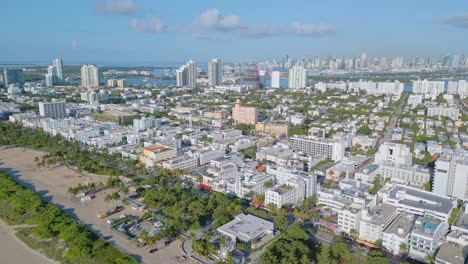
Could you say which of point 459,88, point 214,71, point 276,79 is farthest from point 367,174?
point 214,71

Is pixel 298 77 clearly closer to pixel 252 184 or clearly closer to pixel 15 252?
pixel 252 184

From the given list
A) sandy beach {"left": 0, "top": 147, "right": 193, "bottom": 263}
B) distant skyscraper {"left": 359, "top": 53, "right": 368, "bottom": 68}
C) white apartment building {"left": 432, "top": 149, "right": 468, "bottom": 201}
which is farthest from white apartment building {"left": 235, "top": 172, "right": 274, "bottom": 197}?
distant skyscraper {"left": 359, "top": 53, "right": 368, "bottom": 68}

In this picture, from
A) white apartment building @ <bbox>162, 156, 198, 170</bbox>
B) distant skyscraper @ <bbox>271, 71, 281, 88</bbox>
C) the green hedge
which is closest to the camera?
the green hedge

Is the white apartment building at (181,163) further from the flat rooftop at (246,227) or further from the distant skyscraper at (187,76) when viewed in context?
the distant skyscraper at (187,76)

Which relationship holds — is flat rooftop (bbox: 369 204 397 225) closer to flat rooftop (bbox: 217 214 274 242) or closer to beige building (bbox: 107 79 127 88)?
flat rooftop (bbox: 217 214 274 242)

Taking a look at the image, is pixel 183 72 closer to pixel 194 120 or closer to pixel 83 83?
pixel 83 83

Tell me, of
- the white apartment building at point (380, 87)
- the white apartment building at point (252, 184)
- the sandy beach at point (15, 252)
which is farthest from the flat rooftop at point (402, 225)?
the white apartment building at point (380, 87)
